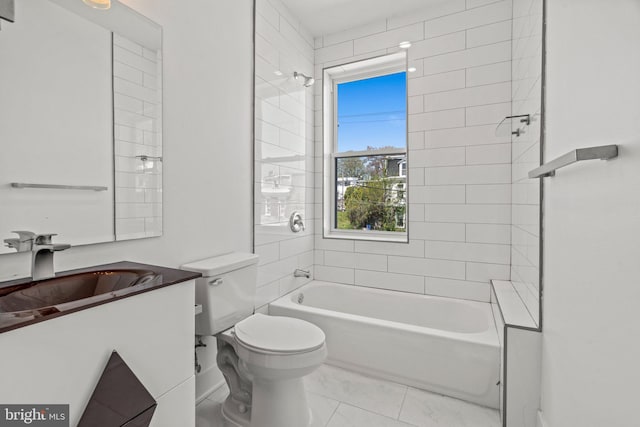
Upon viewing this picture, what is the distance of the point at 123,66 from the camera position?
4.49 ft

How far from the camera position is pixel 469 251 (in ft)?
7.99

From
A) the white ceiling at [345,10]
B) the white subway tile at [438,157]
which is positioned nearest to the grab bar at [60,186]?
the white ceiling at [345,10]

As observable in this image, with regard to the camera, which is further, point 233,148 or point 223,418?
A: point 233,148

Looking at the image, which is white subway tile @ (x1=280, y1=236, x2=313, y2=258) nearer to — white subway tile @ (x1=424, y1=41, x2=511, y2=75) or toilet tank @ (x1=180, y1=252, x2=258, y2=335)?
toilet tank @ (x1=180, y1=252, x2=258, y2=335)

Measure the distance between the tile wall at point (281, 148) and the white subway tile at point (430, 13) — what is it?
2.60 feet

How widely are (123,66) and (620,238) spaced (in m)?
1.83

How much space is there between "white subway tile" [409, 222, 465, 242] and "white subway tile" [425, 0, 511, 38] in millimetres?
1528

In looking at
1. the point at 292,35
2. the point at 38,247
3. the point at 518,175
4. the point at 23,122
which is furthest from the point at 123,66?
the point at 518,175

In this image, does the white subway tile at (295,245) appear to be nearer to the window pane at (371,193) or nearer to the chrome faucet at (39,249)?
the window pane at (371,193)

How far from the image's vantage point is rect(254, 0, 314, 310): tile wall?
2.24 metres

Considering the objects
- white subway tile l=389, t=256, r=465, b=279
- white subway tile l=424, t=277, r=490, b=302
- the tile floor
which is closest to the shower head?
white subway tile l=389, t=256, r=465, b=279

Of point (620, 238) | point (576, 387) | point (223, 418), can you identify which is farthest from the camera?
point (223, 418)

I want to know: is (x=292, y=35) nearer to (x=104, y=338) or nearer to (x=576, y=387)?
(x=104, y=338)

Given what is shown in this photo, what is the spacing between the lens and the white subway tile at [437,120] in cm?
244
